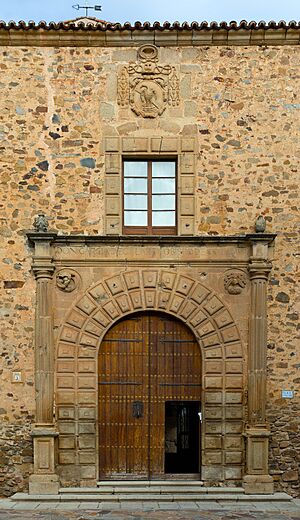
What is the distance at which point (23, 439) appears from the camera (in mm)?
10227

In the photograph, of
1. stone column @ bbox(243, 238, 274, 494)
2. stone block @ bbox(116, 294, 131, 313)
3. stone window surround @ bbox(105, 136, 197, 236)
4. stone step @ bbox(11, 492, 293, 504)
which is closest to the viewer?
stone step @ bbox(11, 492, 293, 504)

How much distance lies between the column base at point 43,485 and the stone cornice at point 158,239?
350 centimetres

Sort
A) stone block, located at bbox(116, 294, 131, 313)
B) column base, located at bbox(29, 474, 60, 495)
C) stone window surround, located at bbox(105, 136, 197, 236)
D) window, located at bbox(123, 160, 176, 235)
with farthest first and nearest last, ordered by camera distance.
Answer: window, located at bbox(123, 160, 176, 235) < stone window surround, located at bbox(105, 136, 197, 236) < stone block, located at bbox(116, 294, 131, 313) < column base, located at bbox(29, 474, 60, 495)

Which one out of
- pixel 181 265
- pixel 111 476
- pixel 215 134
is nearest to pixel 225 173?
A: pixel 215 134

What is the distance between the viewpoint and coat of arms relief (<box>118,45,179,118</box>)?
419 inches

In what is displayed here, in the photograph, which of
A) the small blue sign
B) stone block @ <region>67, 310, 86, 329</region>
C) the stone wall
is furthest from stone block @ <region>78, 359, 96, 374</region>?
the small blue sign

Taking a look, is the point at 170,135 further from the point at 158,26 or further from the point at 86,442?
the point at 86,442

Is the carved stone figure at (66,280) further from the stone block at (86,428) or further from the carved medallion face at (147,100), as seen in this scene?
the carved medallion face at (147,100)

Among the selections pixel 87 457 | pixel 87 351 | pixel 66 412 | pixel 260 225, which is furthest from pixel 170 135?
pixel 87 457

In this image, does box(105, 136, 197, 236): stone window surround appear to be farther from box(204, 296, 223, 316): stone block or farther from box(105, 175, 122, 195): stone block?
box(204, 296, 223, 316): stone block

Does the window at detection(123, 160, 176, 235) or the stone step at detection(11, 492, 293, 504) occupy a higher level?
the window at detection(123, 160, 176, 235)

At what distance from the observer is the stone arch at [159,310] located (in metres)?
10.3

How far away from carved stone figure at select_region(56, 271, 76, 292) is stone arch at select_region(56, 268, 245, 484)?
0.79 feet

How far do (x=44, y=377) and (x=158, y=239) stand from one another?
8.88 ft
